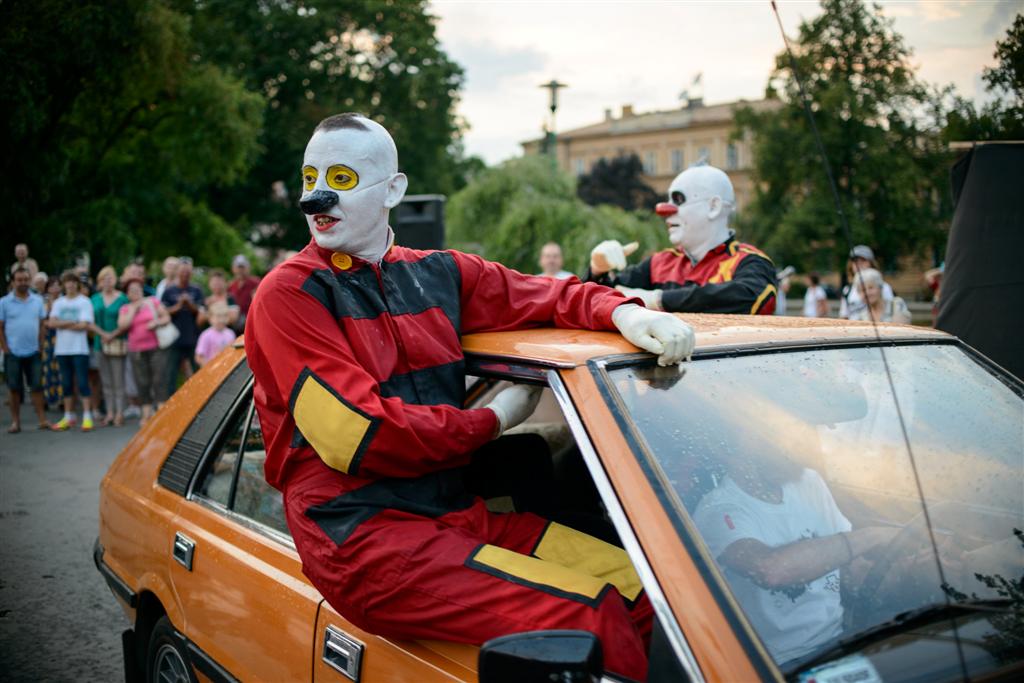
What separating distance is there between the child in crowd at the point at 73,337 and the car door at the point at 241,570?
8.59 m

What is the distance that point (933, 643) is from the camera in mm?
1596

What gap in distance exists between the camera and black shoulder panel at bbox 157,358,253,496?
10.2 ft

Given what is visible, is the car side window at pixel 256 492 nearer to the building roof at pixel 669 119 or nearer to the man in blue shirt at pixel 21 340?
the man in blue shirt at pixel 21 340

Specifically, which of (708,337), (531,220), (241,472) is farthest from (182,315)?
(708,337)

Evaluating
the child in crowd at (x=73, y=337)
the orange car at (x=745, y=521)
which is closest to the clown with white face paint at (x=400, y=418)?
the orange car at (x=745, y=521)

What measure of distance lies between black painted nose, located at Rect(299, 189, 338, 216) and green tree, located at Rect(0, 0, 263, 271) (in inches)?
151

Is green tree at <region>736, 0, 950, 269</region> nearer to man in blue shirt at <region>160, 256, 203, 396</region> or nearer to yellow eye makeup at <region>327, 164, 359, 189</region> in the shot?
yellow eye makeup at <region>327, 164, 359, 189</region>

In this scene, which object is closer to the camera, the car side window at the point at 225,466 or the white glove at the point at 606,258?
the car side window at the point at 225,466

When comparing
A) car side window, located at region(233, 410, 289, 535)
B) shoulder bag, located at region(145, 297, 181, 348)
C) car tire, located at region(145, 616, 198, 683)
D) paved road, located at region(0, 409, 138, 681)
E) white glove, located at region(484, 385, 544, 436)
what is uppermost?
white glove, located at region(484, 385, 544, 436)

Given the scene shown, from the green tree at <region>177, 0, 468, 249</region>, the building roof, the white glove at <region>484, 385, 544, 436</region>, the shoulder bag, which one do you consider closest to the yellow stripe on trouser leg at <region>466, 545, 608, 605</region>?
the white glove at <region>484, 385, 544, 436</region>

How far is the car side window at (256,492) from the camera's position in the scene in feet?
9.06

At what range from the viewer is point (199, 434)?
3195 mm

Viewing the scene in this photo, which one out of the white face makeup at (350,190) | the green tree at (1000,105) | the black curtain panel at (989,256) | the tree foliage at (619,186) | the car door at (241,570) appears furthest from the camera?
the tree foliage at (619,186)

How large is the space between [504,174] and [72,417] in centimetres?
1147
